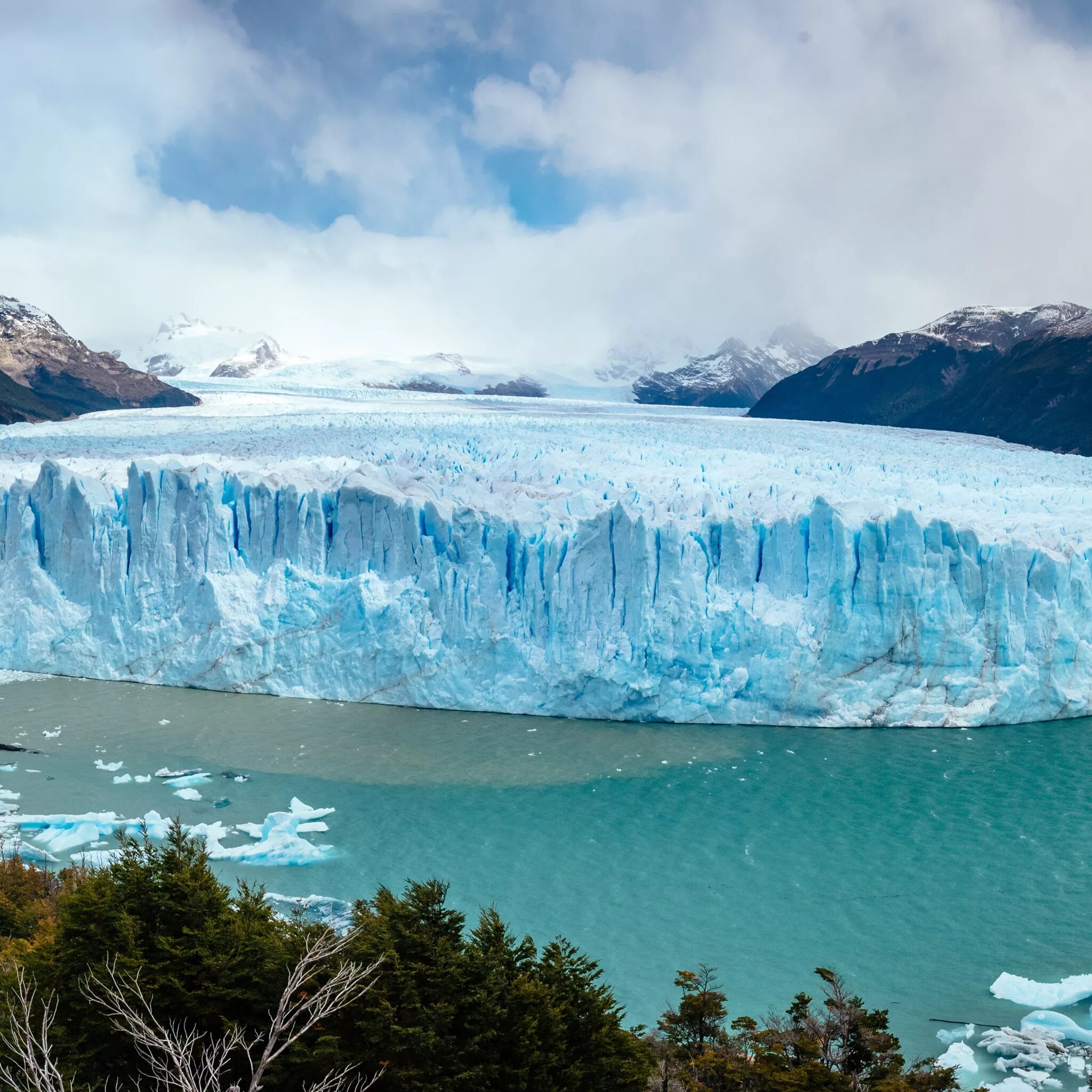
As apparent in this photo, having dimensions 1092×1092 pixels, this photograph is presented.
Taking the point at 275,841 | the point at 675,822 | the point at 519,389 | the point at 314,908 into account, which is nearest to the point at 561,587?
the point at 675,822

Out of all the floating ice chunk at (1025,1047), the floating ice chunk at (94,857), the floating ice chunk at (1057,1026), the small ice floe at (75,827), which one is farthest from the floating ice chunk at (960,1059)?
the small ice floe at (75,827)

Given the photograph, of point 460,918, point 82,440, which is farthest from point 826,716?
point 82,440

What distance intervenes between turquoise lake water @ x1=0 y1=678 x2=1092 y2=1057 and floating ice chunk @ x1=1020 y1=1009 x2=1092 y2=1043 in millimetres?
150

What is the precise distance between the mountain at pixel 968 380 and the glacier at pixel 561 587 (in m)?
13.3

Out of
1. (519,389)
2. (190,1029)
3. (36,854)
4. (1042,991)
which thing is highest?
(519,389)

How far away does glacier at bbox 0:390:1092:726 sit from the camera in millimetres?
14109

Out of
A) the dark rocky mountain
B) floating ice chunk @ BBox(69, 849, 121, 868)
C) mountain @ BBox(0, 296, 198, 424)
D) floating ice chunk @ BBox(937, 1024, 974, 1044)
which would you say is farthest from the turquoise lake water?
mountain @ BBox(0, 296, 198, 424)

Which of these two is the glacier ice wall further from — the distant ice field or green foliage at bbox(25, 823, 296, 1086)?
green foliage at bbox(25, 823, 296, 1086)

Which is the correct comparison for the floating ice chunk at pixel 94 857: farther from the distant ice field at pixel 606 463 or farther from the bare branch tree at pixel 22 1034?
the distant ice field at pixel 606 463

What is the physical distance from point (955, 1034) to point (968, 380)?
1196 inches

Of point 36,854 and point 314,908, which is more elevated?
point 314,908

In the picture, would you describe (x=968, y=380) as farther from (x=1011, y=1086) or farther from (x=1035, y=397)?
(x=1011, y=1086)

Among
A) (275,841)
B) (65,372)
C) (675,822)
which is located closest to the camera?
(275,841)

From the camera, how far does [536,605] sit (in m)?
14.7
